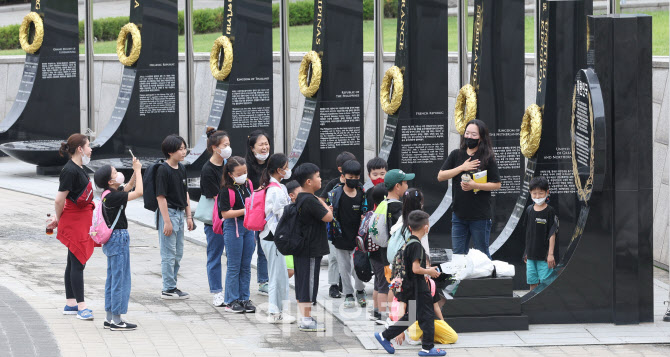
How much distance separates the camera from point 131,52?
53.1 feet

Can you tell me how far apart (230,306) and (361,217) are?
1394mm

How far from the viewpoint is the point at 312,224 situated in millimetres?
9062

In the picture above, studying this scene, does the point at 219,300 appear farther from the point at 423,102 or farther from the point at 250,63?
the point at 250,63

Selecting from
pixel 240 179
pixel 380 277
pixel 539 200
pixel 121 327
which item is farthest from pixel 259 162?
pixel 539 200

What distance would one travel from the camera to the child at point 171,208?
1003 centimetres

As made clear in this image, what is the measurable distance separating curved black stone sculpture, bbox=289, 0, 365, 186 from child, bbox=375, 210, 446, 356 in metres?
4.27

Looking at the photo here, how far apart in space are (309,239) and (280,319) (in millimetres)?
843

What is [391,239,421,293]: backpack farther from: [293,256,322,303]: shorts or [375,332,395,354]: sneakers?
[293,256,322,303]: shorts

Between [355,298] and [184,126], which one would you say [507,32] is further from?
[184,126]

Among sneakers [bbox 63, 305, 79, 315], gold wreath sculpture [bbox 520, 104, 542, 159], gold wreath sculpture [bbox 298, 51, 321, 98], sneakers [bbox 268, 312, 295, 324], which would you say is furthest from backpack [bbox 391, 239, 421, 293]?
gold wreath sculpture [bbox 298, 51, 321, 98]

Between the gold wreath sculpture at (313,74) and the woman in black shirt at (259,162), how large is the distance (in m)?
2.38

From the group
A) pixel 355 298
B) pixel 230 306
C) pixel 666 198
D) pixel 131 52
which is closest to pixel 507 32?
pixel 666 198

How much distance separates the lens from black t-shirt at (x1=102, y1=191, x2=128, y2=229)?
8.88 metres

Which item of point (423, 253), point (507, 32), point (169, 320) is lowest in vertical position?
point (169, 320)
